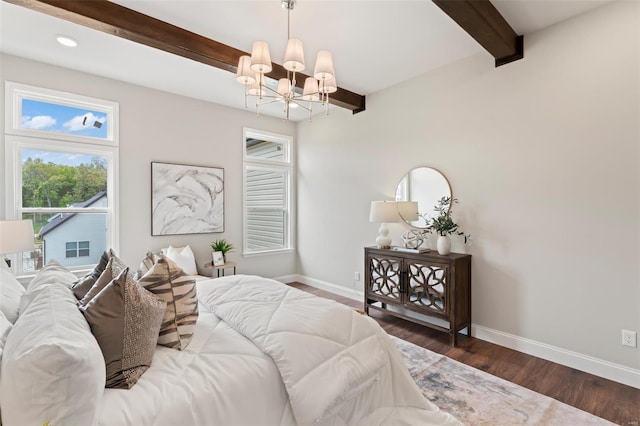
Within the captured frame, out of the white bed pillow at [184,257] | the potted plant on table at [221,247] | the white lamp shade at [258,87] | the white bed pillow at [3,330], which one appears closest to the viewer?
the white bed pillow at [3,330]

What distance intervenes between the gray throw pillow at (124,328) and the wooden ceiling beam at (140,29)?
6.93 feet

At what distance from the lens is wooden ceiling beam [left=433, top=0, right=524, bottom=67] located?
2.12 meters

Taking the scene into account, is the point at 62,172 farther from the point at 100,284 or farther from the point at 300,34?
the point at 300,34

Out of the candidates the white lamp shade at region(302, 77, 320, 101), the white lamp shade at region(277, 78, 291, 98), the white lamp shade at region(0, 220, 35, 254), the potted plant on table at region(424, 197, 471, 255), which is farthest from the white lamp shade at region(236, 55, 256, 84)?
the potted plant on table at region(424, 197, 471, 255)

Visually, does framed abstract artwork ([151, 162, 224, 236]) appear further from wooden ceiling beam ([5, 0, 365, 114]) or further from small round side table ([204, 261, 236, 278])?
wooden ceiling beam ([5, 0, 365, 114])

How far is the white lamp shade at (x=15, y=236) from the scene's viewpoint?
7.16 feet

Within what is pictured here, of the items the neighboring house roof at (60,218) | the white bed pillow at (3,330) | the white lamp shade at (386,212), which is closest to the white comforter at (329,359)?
the white bed pillow at (3,330)

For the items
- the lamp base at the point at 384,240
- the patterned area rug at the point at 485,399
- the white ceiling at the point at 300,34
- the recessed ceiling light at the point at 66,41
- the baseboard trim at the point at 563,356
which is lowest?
the patterned area rug at the point at 485,399

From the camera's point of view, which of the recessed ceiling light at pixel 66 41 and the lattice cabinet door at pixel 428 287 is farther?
the lattice cabinet door at pixel 428 287

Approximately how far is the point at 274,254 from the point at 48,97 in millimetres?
3402

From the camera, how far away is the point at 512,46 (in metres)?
2.71

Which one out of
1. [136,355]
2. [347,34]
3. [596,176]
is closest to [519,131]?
[596,176]

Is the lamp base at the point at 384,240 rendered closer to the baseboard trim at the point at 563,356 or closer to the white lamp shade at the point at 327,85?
the baseboard trim at the point at 563,356

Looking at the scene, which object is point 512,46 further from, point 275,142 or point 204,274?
point 204,274
